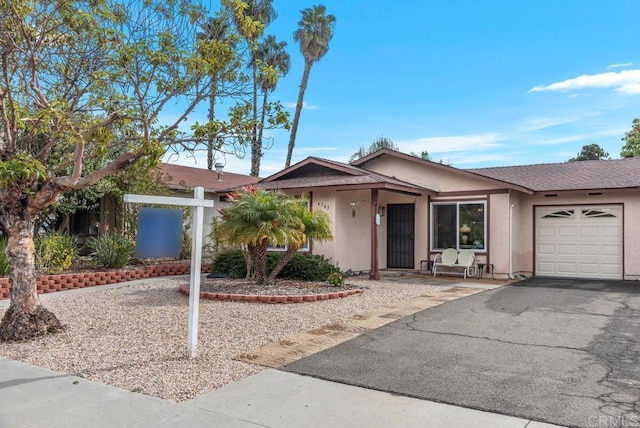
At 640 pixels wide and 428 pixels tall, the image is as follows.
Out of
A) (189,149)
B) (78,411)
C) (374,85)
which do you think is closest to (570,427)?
(78,411)

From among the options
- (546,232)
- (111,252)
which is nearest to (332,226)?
(111,252)

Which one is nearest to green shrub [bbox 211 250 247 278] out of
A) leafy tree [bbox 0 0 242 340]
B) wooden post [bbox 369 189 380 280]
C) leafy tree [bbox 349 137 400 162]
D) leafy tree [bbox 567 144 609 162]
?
wooden post [bbox 369 189 380 280]

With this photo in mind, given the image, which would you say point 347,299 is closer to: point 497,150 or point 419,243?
point 419,243

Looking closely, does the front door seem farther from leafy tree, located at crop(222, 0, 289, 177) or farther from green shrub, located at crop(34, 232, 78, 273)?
green shrub, located at crop(34, 232, 78, 273)

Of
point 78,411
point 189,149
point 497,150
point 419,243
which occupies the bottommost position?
point 78,411

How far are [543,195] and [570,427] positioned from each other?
41.4 ft

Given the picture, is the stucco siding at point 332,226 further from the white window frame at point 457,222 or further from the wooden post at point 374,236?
the white window frame at point 457,222

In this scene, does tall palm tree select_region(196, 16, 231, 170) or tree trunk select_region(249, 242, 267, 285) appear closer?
tall palm tree select_region(196, 16, 231, 170)

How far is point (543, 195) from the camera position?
592 inches

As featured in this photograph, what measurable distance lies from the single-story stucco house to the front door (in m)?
0.03

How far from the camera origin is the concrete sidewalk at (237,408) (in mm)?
3832

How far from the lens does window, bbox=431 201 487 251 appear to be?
14773 mm

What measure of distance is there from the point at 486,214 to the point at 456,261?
1.69 metres

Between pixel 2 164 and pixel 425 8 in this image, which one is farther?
pixel 425 8
